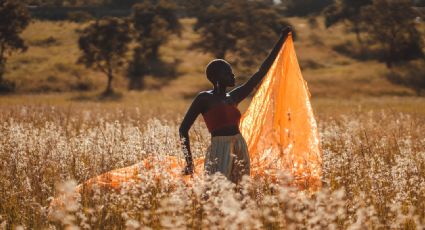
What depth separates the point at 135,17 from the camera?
2368 inches

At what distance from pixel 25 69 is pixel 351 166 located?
48721 millimetres

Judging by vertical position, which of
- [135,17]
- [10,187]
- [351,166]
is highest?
[351,166]

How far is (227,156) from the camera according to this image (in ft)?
19.7

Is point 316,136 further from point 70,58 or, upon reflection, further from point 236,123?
point 70,58

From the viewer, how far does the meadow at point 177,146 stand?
13.1 ft

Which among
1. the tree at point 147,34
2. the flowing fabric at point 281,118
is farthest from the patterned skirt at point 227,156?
the tree at point 147,34

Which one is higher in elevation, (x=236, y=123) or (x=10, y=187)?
(x=236, y=123)

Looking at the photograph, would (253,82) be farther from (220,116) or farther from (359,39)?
(359,39)

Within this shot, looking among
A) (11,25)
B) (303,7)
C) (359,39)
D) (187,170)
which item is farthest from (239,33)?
(187,170)

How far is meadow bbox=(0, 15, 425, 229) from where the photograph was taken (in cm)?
399

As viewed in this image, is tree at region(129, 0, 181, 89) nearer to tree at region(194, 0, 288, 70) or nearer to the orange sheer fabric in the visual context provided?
tree at region(194, 0, 288, 70)

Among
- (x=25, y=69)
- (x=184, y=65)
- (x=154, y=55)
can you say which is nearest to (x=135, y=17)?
(x=154, y=55)

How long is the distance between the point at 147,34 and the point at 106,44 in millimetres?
10852

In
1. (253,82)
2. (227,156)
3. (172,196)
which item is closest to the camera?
(172,196)
